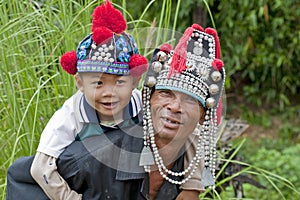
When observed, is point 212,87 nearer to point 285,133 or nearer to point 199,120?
point 199,120

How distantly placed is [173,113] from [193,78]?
0.33 ft

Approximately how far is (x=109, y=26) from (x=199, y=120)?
34 centimetres

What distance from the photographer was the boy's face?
158 centimetres

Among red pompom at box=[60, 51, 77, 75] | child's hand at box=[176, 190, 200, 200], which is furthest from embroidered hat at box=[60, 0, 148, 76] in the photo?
child's hand at box=[176, 190, 200, 200]

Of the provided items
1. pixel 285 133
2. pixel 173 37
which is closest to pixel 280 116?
pixel 285 133

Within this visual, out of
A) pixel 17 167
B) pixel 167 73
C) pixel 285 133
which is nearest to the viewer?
pixel 167 73

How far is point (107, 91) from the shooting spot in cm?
158

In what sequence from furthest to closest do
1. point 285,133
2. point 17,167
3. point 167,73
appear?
point 285,133
point 17,167
point 167,73

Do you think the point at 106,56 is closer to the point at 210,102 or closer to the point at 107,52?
the point at 107,52

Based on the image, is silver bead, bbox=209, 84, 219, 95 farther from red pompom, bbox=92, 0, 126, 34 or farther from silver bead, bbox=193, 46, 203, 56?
red pompom, bbox=92, 0, 126, 34

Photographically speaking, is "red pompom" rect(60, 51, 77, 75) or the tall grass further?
the tall grass

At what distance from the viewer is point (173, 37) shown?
71.9 inches

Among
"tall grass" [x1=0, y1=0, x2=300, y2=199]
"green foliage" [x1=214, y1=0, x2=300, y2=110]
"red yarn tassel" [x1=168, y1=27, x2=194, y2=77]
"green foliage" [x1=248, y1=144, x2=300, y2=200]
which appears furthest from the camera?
"green foliage" [x1=214, y1=0, x2=300, y2=110]

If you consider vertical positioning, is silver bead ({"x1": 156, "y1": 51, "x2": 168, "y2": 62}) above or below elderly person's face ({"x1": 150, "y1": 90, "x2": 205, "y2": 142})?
above
